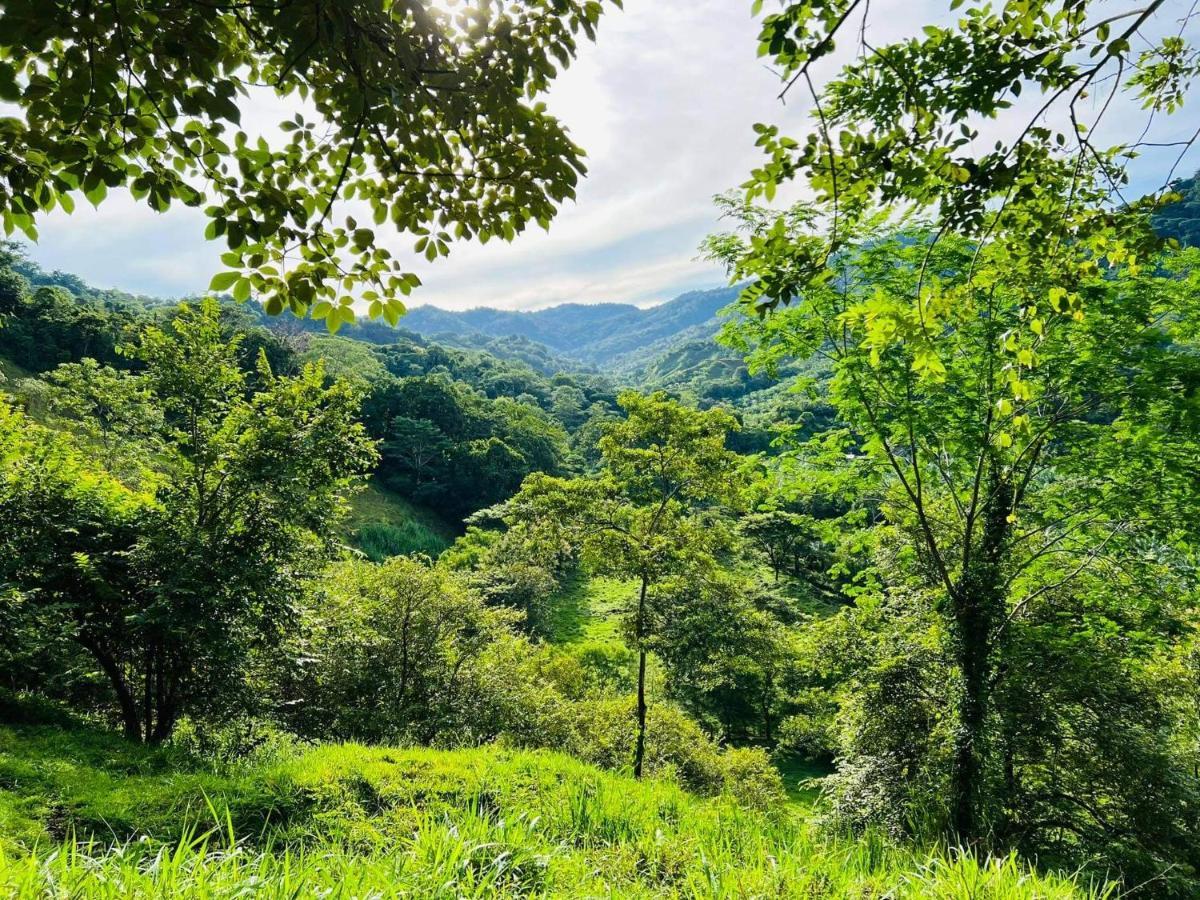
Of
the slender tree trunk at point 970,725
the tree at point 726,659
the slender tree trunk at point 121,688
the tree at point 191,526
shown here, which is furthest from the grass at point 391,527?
the slender tree trunk at point 970,725

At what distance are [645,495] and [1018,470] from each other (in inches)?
319

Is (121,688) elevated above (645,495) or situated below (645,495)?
below

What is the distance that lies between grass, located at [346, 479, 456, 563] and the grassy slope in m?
32.8

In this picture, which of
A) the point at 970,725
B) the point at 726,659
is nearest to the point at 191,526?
the point at 970,725

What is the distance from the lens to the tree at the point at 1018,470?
6.96 meters

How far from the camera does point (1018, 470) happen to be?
26.7ft

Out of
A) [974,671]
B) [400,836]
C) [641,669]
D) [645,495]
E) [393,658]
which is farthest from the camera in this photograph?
[645,495]

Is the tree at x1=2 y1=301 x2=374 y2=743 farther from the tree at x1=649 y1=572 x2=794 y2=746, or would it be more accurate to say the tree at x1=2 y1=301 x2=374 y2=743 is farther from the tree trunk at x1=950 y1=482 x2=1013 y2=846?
the tree at x1=649 y1=572 x2=794 y2=746

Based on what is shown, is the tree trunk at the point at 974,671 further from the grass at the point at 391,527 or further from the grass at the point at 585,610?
the grass at the point at 391,527

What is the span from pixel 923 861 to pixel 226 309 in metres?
65.8

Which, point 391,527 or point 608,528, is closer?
point 608,528

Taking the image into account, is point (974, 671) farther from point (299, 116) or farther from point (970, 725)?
point (299, 116)

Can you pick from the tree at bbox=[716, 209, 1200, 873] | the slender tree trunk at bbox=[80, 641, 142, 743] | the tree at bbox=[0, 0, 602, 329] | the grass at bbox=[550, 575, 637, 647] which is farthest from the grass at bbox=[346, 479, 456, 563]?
the tree at bbox=[0, 0, 602, 329]

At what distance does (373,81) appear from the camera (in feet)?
7.55
